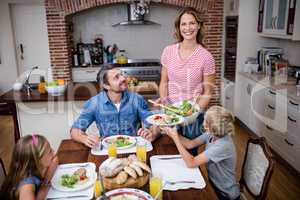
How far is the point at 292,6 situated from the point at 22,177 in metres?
3.33

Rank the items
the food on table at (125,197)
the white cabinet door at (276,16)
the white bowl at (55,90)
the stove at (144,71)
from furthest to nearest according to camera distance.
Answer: the stove at (144,71), the white cabinet door at (276,16), the white bowl at (55,90), the food on table at (125,197)

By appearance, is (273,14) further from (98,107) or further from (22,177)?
(22,177)

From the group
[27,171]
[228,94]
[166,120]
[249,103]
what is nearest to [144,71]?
[228,94]

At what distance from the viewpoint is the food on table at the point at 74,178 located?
154 cm

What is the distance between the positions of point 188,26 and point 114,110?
0.83 m

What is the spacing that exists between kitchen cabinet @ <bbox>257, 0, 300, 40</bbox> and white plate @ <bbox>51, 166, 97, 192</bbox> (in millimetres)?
2894

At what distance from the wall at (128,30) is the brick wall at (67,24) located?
1.66 feet

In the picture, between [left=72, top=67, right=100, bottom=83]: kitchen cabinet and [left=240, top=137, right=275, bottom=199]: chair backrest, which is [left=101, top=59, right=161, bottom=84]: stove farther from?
[left=240, top=137, right=275, bottom=199]: chair backrest

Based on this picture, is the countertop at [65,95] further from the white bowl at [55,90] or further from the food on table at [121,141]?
the food on table at [121,141]

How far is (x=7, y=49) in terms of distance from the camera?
566 centimetres

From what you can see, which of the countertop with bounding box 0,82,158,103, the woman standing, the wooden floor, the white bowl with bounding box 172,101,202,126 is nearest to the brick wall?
the wooden floor

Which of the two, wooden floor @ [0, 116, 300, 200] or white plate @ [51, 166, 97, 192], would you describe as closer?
white plate @ [51, 166, 97, 192]

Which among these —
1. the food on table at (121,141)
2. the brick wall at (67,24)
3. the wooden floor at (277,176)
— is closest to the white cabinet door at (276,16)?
the brick wall at (67,24)

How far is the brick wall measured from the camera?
210 inches
